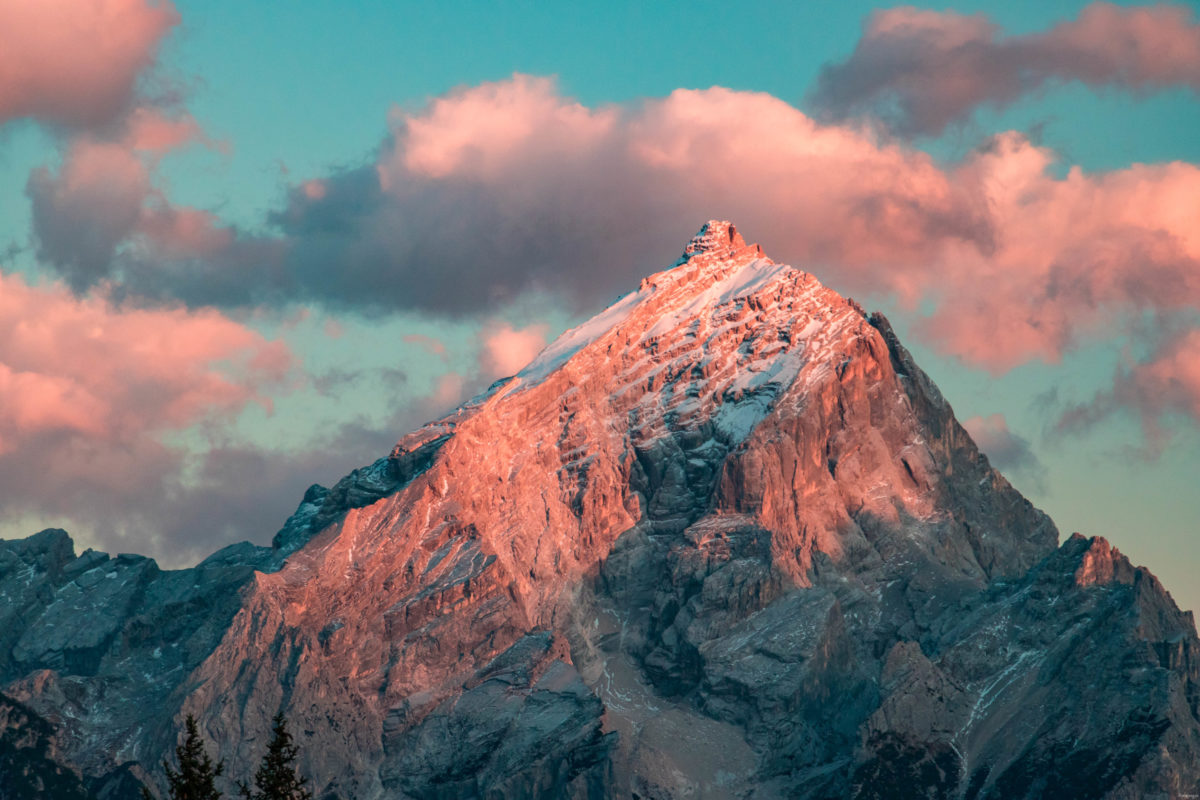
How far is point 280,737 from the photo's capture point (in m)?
146

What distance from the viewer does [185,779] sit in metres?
138

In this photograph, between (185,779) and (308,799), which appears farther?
(308,799)

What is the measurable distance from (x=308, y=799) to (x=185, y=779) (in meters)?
16.7

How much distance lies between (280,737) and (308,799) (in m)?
9.74

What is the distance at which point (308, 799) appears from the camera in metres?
153

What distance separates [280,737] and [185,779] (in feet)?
30.8
